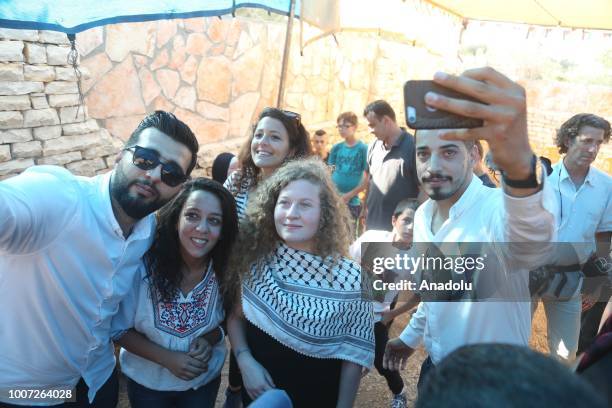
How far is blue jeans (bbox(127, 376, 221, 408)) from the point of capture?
1956 mm

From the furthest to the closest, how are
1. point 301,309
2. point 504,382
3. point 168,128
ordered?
point 168,128 → point 301,309 → point 504,382

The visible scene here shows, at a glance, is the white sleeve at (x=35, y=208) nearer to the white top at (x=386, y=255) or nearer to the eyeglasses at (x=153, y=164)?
the eyeglasses at (x=153, y=164)

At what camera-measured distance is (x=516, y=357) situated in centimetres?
60

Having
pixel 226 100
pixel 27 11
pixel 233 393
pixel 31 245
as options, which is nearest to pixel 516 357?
pixel 31 245

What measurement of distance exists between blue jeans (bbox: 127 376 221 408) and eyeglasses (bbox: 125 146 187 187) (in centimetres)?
95

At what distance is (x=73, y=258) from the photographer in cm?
161

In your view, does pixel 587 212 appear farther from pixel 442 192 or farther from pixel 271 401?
pixel 271 401

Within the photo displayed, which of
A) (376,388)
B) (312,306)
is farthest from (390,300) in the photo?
(312,306)

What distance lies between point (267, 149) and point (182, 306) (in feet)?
4.14

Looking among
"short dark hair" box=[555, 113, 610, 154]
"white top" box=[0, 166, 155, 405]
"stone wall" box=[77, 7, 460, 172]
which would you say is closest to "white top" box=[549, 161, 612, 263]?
"short dark hair" box=[555, 113, 610, 154]

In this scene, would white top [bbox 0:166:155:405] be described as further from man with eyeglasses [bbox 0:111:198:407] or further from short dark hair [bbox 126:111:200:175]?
short dark hair [bbox 126:111:200:175]

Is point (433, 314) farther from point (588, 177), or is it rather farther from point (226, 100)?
point (226, 100)

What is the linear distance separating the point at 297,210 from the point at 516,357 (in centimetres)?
137

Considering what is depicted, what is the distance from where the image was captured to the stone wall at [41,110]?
10.5 feet
